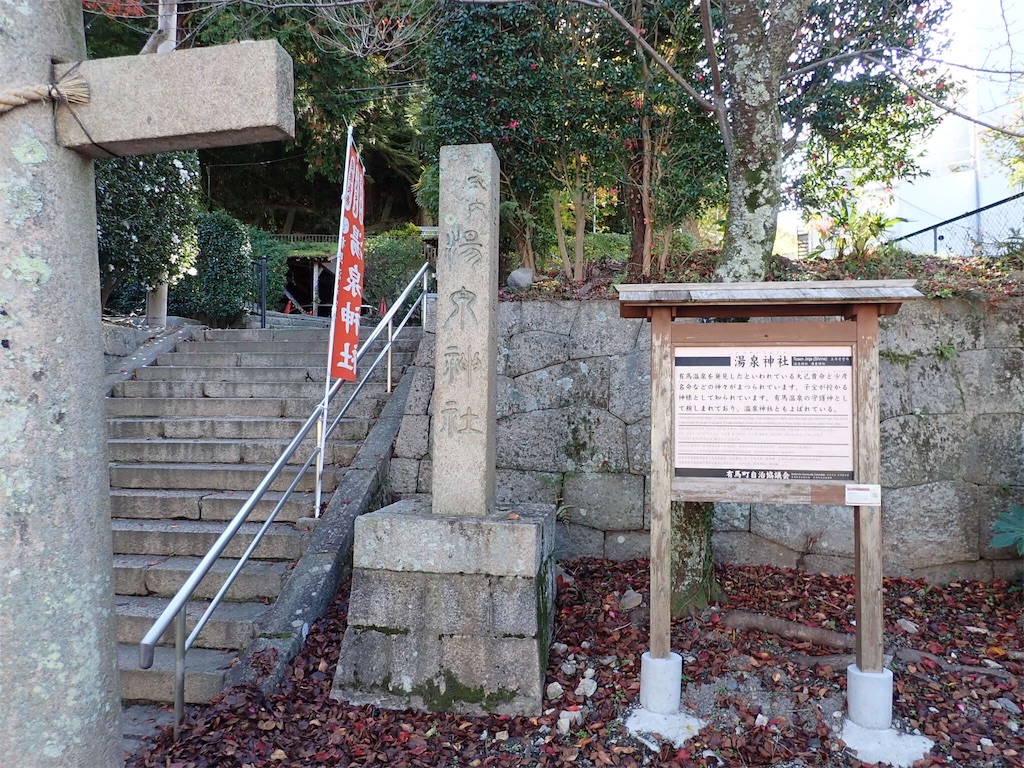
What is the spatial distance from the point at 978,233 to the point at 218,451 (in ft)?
26.7

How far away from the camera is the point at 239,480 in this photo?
482cm

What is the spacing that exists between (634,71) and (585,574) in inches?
188

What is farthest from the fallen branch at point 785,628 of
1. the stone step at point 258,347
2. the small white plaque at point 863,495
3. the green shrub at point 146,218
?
the green shrub at point 146,218

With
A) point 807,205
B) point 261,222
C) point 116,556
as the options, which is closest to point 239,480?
point 116,556

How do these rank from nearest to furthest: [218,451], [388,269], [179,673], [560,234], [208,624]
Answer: [179,673] → [208,624] → [218,451] → [560,234] → [388,269]

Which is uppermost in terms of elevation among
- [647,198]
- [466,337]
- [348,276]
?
[647,198]

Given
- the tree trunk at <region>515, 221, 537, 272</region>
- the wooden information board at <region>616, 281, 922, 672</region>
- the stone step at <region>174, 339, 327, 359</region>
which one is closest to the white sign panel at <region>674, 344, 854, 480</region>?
the wooden information board at <region>616, 281, 922, 672</region>

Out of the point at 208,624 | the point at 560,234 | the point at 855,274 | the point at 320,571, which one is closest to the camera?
the point at 208,624

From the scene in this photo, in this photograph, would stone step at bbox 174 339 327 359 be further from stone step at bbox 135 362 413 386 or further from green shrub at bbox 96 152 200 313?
green shrub at bbox 96 152 200 313

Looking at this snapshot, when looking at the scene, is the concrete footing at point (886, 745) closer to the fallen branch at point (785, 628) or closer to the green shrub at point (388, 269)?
the fallen branch at point (785, 628)

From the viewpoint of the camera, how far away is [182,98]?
67.6 inches

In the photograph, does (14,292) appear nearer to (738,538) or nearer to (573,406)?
(573,406)

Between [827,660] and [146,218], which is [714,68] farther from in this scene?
[146,218]

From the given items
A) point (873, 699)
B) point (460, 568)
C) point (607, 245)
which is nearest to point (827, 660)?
point (873, 699)
